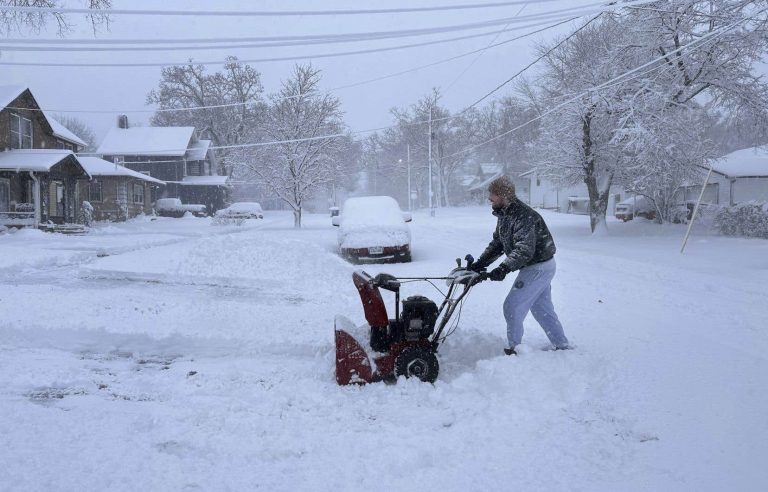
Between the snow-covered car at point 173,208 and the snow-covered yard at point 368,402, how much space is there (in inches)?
1469

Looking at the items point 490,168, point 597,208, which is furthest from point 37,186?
point 490,168

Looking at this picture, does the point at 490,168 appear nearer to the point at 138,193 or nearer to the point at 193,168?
the point at 193,168

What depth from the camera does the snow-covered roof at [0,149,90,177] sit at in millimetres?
22859

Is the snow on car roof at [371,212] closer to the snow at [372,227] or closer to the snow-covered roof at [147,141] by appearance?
the snow at [372,227]

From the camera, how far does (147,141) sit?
4434 cm

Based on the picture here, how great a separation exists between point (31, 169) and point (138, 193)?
50.0 feet

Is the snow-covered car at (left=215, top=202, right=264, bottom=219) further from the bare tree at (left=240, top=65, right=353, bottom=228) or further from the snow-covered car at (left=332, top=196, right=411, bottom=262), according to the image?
the snow-covered car at (left=332, top=196, right=411, bottom=262)

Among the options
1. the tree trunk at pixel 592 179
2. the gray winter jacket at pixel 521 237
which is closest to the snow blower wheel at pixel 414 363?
the gray winter jacket at pixel 521 237

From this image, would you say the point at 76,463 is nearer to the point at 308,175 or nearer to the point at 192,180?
the point at 308,175

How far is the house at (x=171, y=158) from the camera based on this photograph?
1710 inches

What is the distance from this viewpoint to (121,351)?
5301mm

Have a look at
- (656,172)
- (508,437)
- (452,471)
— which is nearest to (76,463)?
(452,471)

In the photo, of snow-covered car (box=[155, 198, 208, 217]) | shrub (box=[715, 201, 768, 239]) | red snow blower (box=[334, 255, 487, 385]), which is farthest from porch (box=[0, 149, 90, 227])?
shrub (box=[715, 201, 768, 239])

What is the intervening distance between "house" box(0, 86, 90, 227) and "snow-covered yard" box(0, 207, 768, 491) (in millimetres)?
19310
